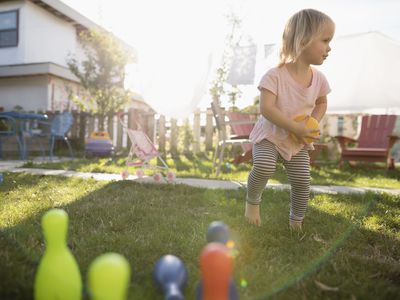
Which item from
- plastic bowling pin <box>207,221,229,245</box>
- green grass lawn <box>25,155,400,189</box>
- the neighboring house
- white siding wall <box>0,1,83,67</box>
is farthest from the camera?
white siding wall <box>0,1,83,67</box>

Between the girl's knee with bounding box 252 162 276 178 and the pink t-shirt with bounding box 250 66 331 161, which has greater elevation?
the pink t-shirt with bounding box 250 66 331 161

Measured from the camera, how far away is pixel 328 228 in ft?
7.68

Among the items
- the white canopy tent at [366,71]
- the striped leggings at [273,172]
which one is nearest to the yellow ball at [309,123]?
the striped leggings at [273,172]

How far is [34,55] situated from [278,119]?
1282 cm

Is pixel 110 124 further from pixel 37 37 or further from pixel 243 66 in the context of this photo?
pixel 37 37

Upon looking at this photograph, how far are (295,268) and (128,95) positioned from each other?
9581 millimetres

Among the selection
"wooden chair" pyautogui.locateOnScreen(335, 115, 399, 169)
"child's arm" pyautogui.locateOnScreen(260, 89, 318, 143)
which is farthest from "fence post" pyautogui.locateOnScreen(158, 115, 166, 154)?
"child's arm" pyautogui.locateOnScreen(260, 89, 318, 143)

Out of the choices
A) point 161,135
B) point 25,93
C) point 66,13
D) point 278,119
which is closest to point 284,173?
point 278,119

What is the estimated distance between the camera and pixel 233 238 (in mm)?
2020

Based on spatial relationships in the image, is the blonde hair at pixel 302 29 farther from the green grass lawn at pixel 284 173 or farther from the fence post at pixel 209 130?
the fence post at pixel 209 130

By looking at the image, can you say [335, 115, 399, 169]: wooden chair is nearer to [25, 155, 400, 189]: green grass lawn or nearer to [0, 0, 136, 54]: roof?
[25, 155, 400, 189]: green grass lawn

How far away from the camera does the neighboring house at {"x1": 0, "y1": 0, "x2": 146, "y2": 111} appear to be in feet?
39.8

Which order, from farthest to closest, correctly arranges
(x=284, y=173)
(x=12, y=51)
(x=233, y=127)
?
(x=12, y=51)
(x=233, y=127)
(x=284, y=173)

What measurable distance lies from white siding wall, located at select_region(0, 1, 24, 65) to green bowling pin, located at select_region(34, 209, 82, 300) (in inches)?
512
